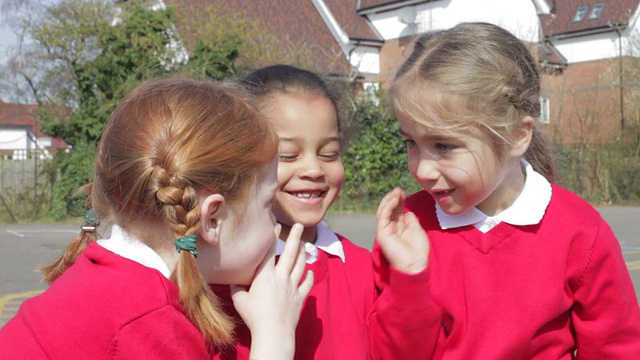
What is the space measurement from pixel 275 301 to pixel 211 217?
0.27 meters

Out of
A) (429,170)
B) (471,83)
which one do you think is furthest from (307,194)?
(471,83)

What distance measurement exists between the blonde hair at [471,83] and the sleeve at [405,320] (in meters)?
0.48

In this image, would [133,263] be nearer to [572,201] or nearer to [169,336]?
[169,336]

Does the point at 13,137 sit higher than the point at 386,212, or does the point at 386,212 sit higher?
the point at 13,137

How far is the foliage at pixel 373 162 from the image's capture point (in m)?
17.9

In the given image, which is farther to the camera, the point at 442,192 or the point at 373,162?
the point at 373,162

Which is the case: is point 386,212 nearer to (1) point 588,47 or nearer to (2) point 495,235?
(2) point 495,235

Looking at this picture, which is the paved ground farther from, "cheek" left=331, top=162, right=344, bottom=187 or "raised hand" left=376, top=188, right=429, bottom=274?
"raised hand" left=376, top=188, right=429, bottom=274

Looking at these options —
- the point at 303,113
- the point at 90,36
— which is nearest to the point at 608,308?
the point at 303,113

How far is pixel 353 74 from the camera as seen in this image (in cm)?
2067

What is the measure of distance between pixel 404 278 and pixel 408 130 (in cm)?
47

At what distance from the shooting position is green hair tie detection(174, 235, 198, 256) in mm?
1800

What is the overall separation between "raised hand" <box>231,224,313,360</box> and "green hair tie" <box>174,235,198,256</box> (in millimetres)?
263

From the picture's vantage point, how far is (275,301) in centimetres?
199
